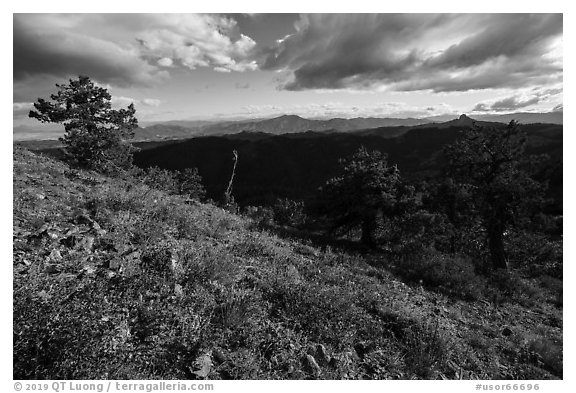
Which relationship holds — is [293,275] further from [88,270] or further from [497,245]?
[497,245]

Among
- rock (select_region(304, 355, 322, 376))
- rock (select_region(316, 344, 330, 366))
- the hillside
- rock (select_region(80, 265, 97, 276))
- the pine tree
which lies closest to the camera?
the hillside

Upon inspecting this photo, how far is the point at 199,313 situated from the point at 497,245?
1973cm

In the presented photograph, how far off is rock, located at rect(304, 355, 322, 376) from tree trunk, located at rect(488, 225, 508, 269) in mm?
17951

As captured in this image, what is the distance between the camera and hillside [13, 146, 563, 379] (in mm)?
4234

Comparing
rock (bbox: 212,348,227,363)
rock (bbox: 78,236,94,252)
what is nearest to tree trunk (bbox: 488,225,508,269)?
rock (bbox: 212,348,227,363)

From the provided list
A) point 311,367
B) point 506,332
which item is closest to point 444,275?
point 506,332

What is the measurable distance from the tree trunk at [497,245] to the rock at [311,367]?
1795 cm

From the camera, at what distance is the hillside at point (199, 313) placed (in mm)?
4234

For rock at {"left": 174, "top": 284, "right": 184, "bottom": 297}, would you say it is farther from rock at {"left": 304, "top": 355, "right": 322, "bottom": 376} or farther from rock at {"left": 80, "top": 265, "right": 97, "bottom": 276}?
rock at {"left": 304, "top": 355, "right": 322, "bottom": 376}

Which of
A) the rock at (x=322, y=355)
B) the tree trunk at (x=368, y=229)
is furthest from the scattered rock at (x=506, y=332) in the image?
the tree trunk at (x=368, y=229)

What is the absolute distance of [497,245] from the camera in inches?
755
